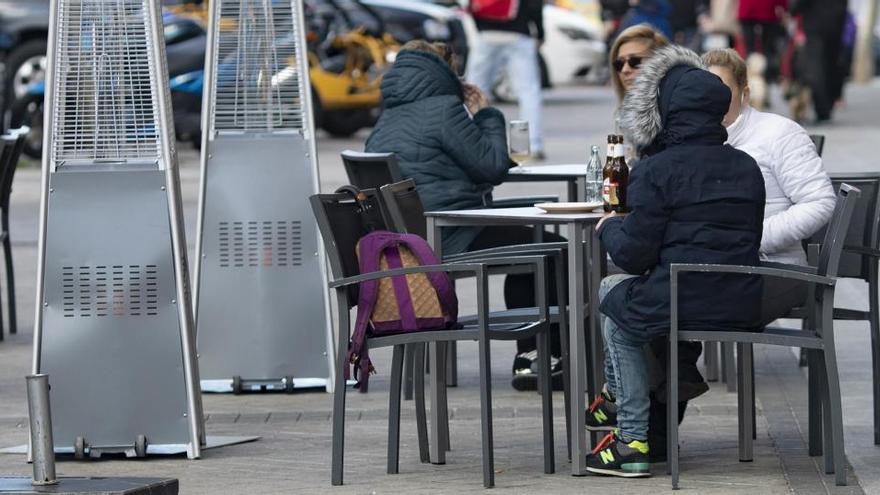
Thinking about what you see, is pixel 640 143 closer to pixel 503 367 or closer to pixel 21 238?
pixel 503 367

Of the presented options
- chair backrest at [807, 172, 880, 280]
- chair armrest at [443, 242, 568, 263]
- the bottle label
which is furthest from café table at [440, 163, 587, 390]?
the bottle label

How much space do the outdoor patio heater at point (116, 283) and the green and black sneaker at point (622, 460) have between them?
144 centimetres

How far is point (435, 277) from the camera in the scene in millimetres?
6289

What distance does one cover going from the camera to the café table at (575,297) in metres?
6.33

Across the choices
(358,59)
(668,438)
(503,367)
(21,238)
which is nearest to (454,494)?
(668,438)

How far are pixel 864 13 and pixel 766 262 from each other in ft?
96.4

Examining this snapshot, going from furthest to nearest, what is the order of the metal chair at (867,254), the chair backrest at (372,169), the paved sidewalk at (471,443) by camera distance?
→ 1. the chair backrest at (372,169)
2. the metal chair at (867,254)
3. the paved sidewalk at (471,443)

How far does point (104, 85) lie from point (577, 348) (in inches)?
75.3

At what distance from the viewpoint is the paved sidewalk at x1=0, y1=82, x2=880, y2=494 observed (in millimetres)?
6207

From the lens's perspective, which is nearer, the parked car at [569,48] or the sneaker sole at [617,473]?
the sneaker sole at [617,473]

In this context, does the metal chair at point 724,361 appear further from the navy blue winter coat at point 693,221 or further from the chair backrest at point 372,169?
the navy blue winter coat at point 693,221

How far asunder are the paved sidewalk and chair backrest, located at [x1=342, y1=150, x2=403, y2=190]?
3.01 ft

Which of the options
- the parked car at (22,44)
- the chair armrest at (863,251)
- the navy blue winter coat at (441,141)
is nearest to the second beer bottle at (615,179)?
the chair armrest at (863,251)

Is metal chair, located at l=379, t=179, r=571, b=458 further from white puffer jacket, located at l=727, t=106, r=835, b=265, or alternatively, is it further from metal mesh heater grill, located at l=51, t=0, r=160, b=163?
metal mesh heater grill, located at l=51, t=0, r=160, b=163
